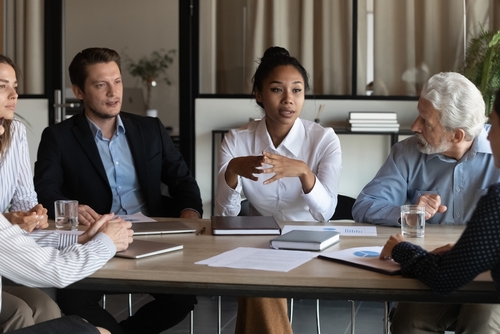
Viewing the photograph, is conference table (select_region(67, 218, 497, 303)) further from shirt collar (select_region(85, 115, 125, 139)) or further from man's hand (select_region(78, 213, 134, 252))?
shirt collar (select_region(85, 115, 125, 139))

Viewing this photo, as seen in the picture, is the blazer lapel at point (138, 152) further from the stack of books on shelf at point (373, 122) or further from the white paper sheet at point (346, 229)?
the stack of books on shelf at point (373, 122)

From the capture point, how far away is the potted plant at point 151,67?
29.6ft

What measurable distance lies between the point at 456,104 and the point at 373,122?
2524 mm

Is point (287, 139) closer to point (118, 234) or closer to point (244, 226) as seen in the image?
point (244, 226)

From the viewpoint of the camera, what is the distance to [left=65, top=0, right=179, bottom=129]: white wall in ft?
30.0

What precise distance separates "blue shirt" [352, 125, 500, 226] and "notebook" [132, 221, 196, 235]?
0.68 meters

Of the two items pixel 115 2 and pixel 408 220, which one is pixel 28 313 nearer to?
pixel 408 220

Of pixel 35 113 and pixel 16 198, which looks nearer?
pixel 16 198

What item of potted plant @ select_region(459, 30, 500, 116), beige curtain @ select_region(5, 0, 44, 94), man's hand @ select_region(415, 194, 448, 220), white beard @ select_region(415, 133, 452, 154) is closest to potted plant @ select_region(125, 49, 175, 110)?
beige curtain @ select_region(5, 0, 44, 94)

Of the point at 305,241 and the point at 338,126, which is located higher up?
the point at 338,126

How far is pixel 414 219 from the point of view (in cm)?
222

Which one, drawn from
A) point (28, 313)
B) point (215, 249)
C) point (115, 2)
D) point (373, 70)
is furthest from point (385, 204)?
point (115, 2)

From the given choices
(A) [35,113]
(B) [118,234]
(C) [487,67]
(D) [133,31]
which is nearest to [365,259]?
(B) [118,234]

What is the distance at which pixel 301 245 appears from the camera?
2.02 m
